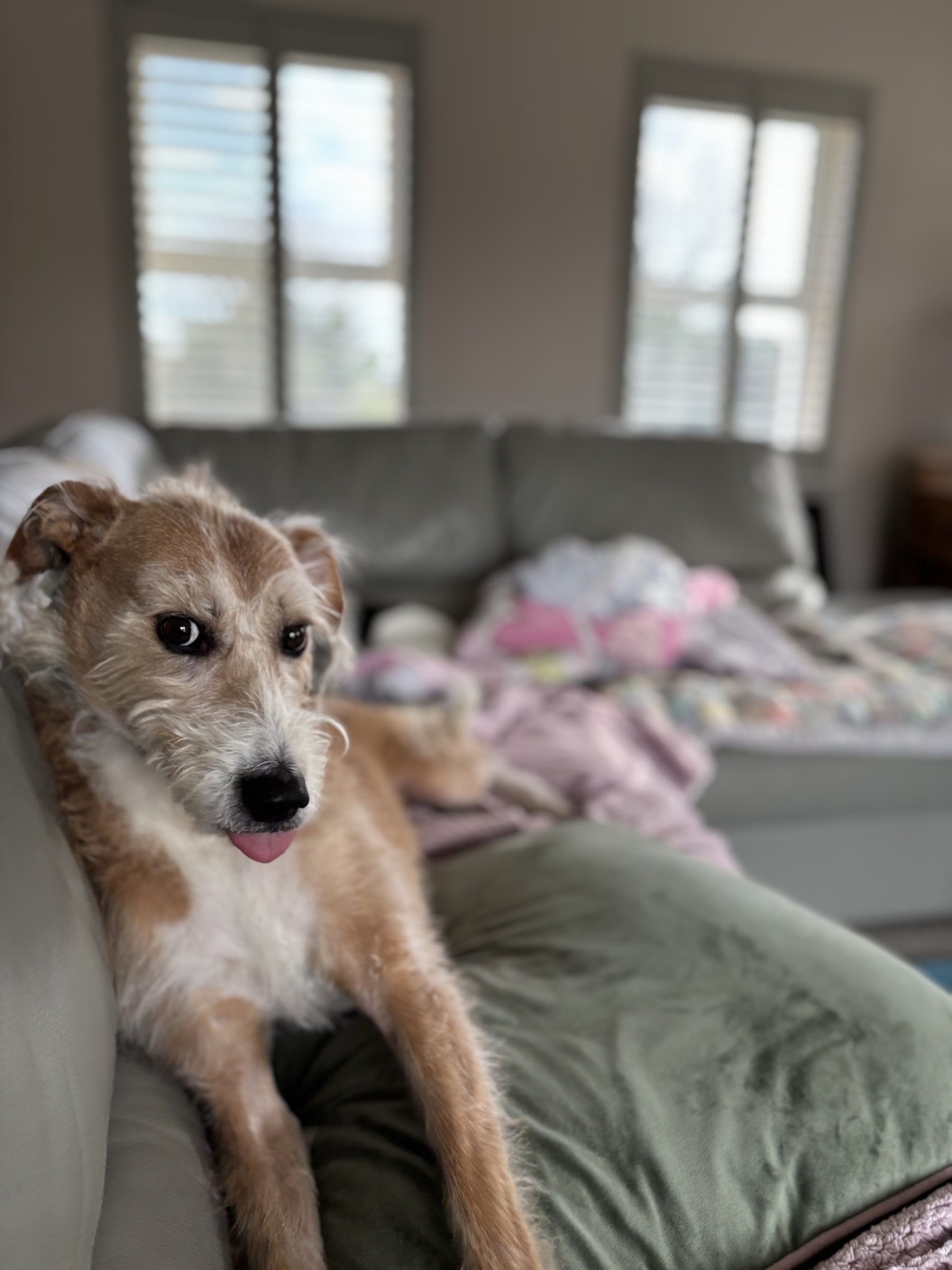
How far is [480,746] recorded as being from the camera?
145 cm

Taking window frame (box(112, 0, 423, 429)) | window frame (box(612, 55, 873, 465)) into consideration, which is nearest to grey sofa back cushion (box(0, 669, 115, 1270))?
window frame (box(112, 0, 423, 429))

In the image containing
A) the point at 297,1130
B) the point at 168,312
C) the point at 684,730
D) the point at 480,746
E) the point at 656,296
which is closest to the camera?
the point at 297,1130

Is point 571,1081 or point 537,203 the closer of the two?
point 571,1081

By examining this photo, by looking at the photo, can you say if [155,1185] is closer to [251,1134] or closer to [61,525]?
[251,1134]

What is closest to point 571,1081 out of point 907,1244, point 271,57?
point 907,1244

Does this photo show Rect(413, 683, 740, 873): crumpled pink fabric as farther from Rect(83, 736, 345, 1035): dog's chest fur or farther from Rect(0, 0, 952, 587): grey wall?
Rect(0, 0, 952, 587): grey wall

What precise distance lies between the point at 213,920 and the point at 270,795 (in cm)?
22

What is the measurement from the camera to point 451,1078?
0.74 m

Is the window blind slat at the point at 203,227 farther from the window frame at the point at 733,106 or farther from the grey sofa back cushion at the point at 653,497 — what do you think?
the window frame at the point at 733,106

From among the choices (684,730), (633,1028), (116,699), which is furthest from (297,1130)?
(684,730)

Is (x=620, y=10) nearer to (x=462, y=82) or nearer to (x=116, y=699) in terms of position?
(x=462, y=82)

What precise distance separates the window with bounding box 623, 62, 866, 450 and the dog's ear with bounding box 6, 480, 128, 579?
387cm

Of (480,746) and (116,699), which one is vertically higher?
(116,699)

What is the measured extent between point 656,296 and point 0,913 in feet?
14.5
